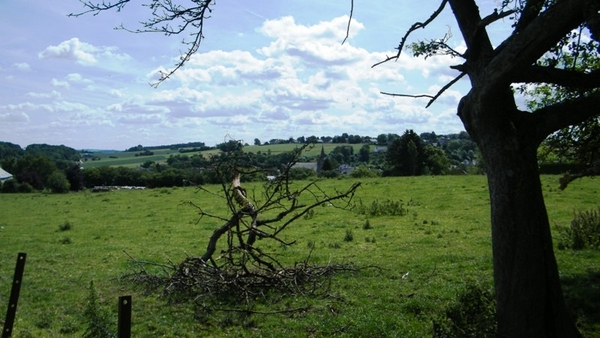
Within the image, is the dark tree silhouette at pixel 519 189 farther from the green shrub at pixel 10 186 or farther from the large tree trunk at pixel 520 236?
the green shrub at pixel 10 186

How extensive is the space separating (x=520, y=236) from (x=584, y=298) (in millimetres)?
3768

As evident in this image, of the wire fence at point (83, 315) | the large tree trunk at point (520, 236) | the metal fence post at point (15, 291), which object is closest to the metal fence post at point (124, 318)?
the wire fence at point (83, 315)

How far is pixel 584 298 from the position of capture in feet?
27.8

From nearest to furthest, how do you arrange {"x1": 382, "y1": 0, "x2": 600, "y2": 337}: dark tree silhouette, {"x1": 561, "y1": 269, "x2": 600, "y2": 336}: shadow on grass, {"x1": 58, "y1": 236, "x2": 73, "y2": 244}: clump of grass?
{"x1": 382, "y1": 0, "x2": 600, "y2": 337}: dark tree silhouette
{"x1": 561, "y1": 269, "x2": 600, "y2": 336}: shadow on grass
{"x1": 58, "y1": 236, "x2": 73, "y2": 244}: clump of grass

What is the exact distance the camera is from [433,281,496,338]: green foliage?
6.30 metres

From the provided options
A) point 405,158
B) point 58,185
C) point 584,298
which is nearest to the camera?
point 584,298

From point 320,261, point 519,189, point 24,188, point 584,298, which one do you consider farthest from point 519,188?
point 24,188

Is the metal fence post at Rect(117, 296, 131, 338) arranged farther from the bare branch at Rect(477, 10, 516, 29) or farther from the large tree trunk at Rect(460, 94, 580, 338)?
the bare branch at Rect(477, 10, 516, 29)

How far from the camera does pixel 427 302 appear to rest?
9.01 meters

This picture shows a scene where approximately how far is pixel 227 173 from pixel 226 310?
14.2 ft

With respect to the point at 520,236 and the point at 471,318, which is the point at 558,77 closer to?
the point at 520,236

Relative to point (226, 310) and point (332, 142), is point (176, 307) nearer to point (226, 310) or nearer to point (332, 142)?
point (226, 310)

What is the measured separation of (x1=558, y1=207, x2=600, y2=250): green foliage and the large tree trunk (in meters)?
9.27

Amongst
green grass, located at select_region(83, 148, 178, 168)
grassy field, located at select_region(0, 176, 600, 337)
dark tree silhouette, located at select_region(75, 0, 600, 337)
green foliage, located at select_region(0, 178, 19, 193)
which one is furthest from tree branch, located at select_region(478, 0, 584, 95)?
green grass, located at select_region(83, 148, 178, 168)
